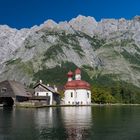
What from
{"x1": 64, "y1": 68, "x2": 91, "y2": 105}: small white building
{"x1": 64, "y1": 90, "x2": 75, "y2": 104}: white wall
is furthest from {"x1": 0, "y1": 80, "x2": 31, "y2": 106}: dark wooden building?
{"x1": 64, "y1": 68, "x2": 91, "y2": 105}: small white building

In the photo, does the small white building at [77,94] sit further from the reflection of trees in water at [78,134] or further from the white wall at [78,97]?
the reflection of trees in water at [78,134]

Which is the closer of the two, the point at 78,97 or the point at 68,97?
the point at 78,97

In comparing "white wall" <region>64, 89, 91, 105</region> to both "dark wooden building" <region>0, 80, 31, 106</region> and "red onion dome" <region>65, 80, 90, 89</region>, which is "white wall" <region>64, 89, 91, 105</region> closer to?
"red onion dome" <region>65, 80, 90, 89</region>

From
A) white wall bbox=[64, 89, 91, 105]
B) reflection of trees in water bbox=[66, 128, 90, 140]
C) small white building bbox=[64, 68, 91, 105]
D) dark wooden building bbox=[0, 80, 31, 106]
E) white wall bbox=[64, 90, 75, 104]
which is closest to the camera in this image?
reflection of trees in water bbox=[66, 128, 90, 140]

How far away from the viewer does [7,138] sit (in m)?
35.4

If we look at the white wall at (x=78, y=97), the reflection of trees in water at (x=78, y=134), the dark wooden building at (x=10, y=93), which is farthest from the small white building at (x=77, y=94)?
the reflection of trees in water at (x=78, y=134)

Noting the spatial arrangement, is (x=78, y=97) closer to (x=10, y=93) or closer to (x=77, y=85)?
(x=77, y=85)

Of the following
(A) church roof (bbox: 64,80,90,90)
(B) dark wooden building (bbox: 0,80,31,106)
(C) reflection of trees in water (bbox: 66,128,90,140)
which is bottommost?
(C) reflection of trees in water (bbox: 66,128,90,140)

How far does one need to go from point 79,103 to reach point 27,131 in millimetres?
132297

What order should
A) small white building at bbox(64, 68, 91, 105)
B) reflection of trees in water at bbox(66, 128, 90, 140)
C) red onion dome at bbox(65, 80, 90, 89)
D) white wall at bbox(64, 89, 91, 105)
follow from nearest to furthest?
reflection of trees in water at bbox(66, 128, 90, 140) < white wall at bbox(64, 89, 91, 105) < small white building at bbox(64, 68, 91, 105) < red onion dome at bbox(65, 80, 90, 89)

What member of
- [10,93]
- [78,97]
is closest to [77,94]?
[78,97]

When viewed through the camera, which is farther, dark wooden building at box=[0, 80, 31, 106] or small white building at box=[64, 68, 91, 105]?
small white building at box=[64, 68, 91, 105]

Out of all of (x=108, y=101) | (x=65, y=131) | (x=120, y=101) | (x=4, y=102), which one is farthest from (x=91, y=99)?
(x=65, y=131)

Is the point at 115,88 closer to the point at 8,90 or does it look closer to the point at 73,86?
the point at 73,86
